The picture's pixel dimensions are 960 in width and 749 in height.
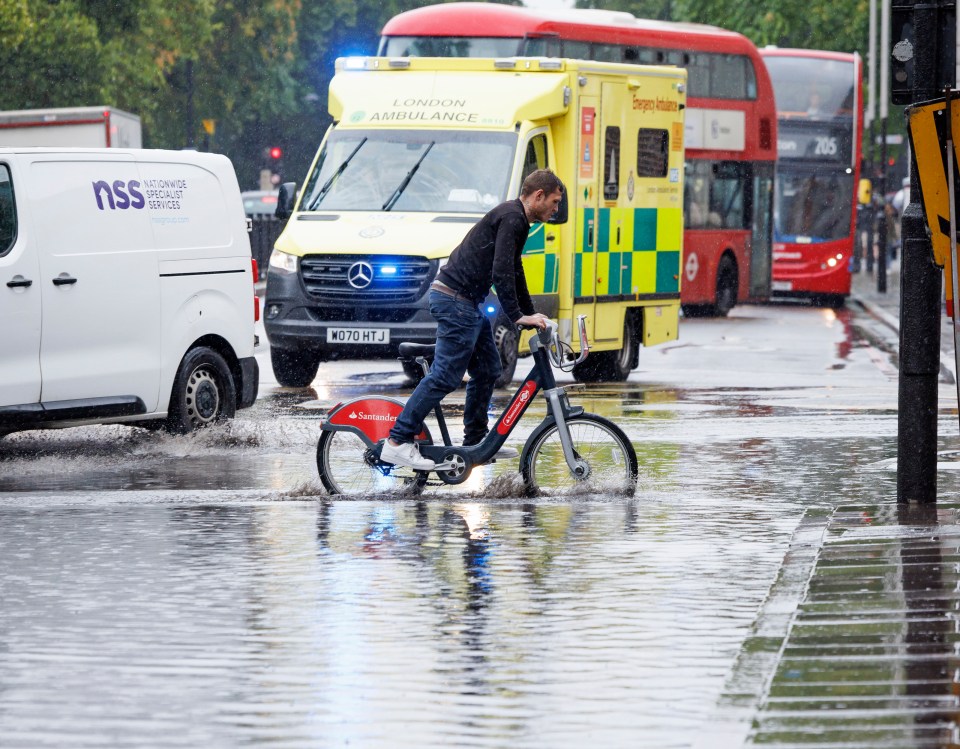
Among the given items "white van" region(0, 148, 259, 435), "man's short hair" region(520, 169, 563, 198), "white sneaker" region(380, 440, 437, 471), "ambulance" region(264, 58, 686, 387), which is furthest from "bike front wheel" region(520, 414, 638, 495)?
"ambulance" region(264, 58, 686, 387)

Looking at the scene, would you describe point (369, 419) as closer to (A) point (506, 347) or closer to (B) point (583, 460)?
(B) point (583, 460)

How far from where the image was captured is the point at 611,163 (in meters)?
18.4

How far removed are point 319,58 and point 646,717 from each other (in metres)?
65.1

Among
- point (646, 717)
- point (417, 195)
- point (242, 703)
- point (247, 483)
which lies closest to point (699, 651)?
point (646, 717)

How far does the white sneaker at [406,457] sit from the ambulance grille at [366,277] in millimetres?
6524

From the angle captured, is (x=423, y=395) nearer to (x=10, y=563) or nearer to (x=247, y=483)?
(x=247, y=483)

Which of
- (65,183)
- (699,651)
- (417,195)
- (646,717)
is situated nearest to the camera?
(646,717)

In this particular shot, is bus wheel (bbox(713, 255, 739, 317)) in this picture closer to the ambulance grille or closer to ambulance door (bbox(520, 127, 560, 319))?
ambulance door (bbox(520, 127, 560, 319))

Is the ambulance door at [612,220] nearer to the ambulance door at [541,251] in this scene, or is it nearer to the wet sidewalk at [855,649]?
the ambulance door at [541,251]

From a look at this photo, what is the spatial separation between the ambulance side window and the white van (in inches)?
179

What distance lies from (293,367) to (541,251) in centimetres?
237

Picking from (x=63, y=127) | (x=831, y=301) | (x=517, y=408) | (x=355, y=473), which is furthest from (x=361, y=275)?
(x=831, y=301)

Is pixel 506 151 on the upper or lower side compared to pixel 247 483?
upper

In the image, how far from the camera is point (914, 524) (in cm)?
857
